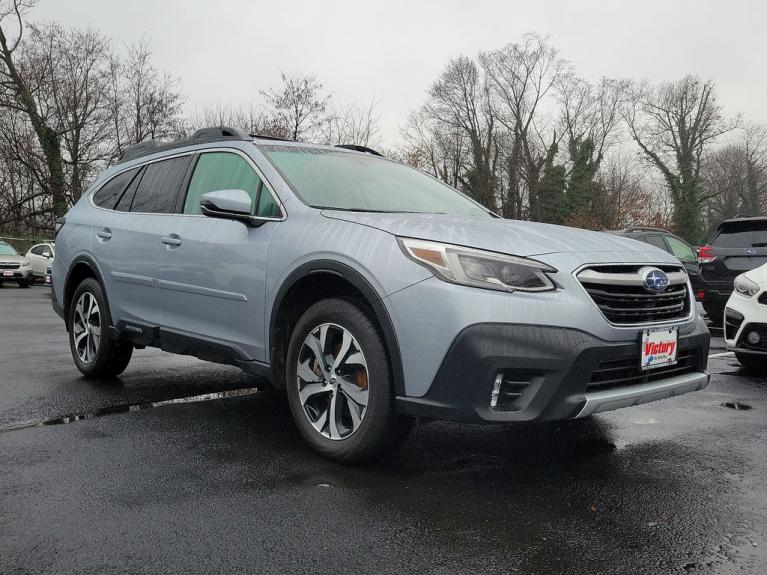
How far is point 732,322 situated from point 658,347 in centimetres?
342

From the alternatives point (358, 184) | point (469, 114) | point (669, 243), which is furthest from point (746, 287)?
point (469, 114)

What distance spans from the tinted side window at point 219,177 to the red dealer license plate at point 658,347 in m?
2.25

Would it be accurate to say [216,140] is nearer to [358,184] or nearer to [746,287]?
[358,184]

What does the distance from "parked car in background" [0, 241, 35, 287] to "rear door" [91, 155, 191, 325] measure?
66.2 ft

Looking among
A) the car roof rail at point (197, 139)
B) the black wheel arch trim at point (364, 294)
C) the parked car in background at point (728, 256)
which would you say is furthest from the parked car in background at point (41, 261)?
the black wheel arch trim at point (364, 294)

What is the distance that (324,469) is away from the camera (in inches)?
134

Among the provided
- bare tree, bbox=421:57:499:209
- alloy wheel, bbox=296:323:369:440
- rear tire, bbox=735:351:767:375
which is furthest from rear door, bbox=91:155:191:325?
bare tree, bbox=421:57:499:209

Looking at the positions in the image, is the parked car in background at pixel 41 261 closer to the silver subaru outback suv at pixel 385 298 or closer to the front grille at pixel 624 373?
the silver subaru outback suv at pixel 385 298

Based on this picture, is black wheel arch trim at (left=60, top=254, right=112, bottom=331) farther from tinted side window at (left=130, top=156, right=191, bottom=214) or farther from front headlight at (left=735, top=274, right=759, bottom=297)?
front headlight at (left=735, top=274, right=759, bottom=297)

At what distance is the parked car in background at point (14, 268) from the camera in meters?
23.1

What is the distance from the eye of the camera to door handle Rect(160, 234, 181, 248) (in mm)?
4487

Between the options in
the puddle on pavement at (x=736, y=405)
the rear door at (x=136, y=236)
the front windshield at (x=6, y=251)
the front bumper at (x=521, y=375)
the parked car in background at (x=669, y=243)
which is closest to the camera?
the front bumper at (x=521, y=375)

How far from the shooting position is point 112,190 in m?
5.65

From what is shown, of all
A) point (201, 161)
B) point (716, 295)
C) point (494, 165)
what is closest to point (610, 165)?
point (494, 165)
